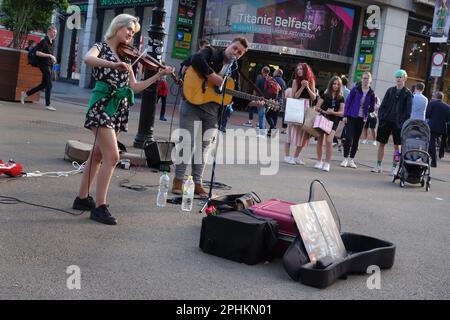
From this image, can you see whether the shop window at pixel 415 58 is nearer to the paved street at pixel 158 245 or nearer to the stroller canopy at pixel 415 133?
the stroller canopy at pixel 415 133

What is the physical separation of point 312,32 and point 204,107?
1973 cm

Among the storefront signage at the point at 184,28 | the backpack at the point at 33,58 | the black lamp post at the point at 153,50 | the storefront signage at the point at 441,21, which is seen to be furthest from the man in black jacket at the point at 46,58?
the storefront signage at the point at 441,21

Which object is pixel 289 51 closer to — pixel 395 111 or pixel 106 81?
pixel 395 111

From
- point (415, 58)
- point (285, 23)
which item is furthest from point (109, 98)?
point (415, 58)

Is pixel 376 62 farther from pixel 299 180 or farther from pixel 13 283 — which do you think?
pixel 13 283

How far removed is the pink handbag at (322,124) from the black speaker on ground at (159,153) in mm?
3368

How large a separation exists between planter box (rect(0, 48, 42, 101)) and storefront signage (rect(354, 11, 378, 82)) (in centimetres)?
1497

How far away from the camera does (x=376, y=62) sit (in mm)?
25672

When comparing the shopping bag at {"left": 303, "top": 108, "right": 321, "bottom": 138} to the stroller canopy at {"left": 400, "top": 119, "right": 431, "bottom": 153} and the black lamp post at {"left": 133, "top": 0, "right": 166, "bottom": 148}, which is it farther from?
the black lamp post at {"left": 133, "top": 0, "right": 166, "bottom": 148}

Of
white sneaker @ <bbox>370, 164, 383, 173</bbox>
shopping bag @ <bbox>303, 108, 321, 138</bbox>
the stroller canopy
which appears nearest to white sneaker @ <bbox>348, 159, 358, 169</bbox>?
white sneaker @ <bbox>370, 164, 383, 173</bbox>

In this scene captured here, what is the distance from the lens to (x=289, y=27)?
82.9 feet

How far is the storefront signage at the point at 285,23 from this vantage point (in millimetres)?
25125
